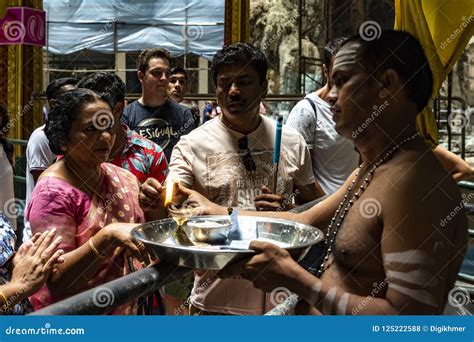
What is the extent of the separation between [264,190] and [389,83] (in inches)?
35.3

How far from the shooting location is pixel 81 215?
223 cm

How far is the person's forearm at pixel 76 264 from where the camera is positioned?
81.4 inches

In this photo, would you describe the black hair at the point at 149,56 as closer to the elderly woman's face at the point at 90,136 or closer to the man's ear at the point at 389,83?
the elderly woman's face at the point at 90,136

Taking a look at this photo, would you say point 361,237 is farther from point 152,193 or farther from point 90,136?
point 90,136

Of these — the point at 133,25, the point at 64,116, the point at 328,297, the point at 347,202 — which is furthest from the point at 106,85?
the point at 133,25

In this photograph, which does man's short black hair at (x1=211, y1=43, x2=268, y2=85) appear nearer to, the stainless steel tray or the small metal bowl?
the stainless steel tray

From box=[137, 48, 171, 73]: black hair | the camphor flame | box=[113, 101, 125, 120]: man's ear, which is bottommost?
the camphor flame

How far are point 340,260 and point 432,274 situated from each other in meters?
0.27

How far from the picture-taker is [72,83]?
351 cm

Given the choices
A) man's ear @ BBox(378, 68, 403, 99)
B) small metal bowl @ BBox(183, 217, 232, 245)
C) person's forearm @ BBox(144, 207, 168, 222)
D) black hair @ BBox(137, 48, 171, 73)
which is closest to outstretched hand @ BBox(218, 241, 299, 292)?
small metal bowl @ BBox(183, 217, 232, 245)

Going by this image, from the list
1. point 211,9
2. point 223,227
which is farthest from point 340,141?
point 211,9

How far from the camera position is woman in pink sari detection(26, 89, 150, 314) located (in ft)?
6.83

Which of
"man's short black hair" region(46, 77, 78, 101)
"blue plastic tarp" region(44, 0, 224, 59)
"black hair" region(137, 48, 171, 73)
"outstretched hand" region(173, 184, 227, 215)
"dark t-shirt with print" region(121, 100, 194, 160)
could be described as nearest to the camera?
"outstretched hand" region(173, 184, 227, 215)

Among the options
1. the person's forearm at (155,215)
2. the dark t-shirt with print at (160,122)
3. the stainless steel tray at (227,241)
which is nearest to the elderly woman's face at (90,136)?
the person's forearm at (155,215)
